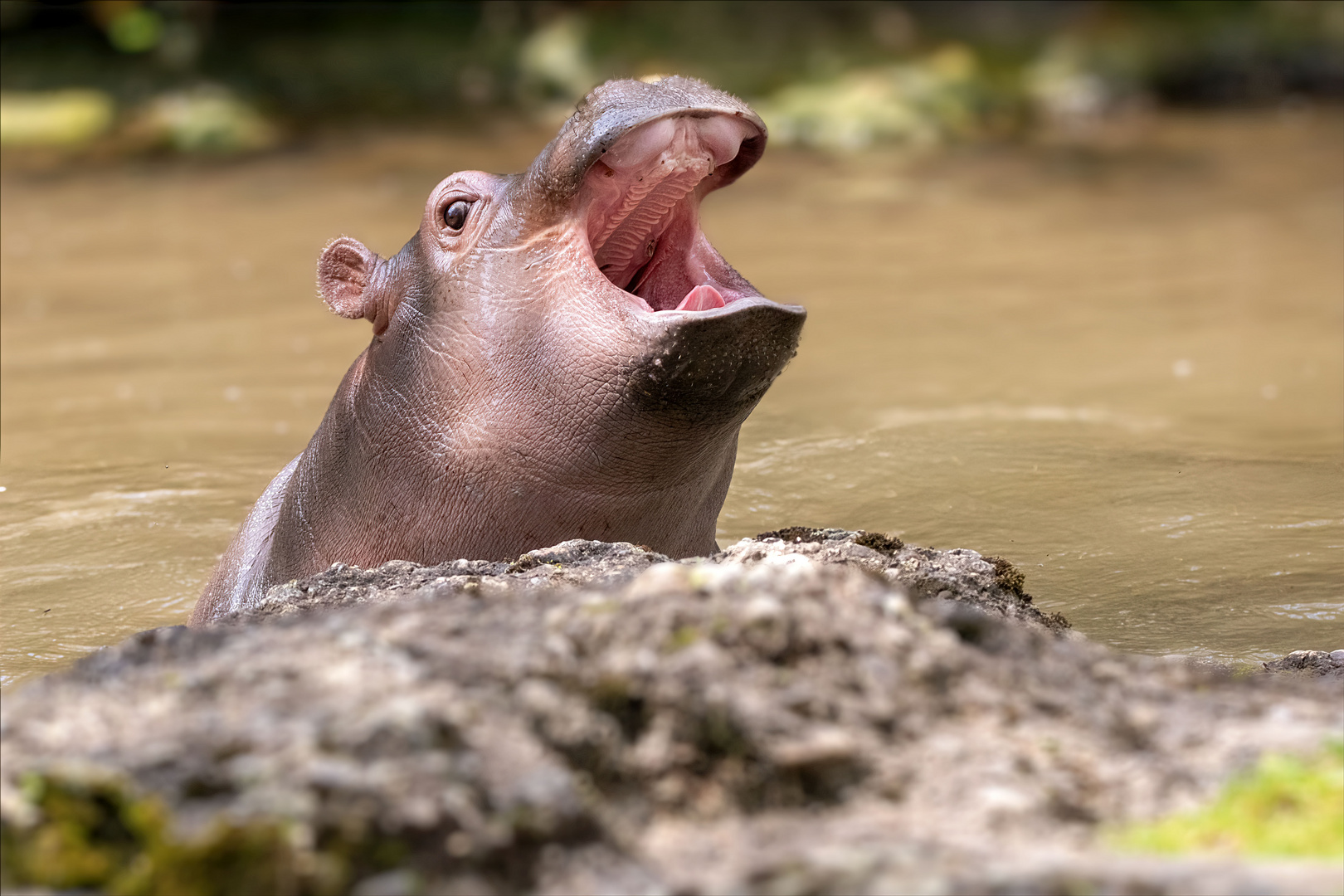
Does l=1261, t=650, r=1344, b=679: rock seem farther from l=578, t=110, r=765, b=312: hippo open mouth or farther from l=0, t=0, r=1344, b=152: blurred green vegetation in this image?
l=0, t=0, r=1344, b=152: blurred green vegetation

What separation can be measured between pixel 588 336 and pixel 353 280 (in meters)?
1.15

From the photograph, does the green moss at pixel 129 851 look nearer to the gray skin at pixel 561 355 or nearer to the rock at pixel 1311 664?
the gray skin at pixel 561 355

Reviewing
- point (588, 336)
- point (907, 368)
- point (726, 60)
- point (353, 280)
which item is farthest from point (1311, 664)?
point (726, 60)

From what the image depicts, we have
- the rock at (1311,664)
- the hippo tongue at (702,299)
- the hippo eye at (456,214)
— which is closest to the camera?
the rock at (1311,664)

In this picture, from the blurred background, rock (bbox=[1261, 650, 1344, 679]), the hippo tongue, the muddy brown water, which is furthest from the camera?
the blurred background

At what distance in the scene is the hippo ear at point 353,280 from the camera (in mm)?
4785

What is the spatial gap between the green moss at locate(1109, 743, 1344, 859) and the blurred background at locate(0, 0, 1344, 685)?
2530mm

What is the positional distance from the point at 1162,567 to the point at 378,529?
274cm

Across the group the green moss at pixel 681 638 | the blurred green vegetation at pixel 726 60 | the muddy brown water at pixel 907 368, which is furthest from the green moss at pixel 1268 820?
the blurred green vegetation at pixel 726 60

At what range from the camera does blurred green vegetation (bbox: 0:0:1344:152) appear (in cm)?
1723

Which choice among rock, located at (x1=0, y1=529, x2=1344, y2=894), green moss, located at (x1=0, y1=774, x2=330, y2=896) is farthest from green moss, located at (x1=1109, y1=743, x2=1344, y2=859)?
green moss, located at (x1=0, y1=774, x2=330, y2=896)

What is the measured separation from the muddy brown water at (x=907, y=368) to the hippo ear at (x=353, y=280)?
1504 millimetres

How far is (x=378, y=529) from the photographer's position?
15.0 ft

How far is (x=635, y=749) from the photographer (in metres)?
2.12
